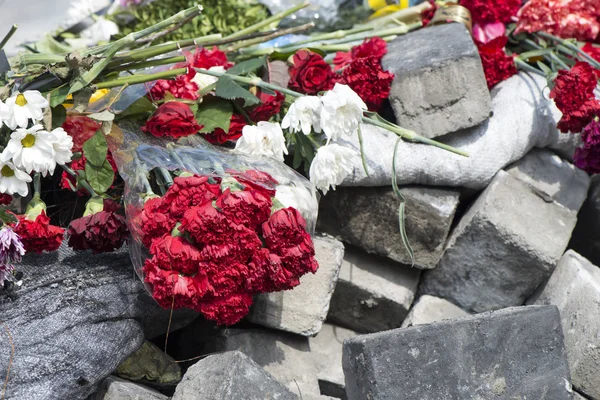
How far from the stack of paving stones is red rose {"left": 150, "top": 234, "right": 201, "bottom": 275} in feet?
1.23

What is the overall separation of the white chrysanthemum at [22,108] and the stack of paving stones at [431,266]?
2.09 ft

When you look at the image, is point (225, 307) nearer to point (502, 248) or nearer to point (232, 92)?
point (232, 92)

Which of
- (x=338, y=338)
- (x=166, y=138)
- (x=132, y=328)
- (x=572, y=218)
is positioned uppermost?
(x=166, y=138)

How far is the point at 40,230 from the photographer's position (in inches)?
67.7

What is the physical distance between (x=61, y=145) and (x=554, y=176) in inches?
61.6

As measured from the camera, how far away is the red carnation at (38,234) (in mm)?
1712

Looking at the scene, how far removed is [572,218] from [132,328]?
1.33 meters

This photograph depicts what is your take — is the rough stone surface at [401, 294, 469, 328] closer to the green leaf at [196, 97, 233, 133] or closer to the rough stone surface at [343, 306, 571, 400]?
the rough stone surface at [343, 306, 571, 400]

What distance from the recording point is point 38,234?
172cm

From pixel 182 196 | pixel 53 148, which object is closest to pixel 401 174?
pixel 182 196

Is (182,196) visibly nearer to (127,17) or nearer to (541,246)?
(541,246)

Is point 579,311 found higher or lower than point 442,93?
lower

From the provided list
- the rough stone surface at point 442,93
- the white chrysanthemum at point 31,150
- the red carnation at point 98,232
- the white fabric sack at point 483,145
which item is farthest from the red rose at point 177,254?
the rough stone surface at point 442,93

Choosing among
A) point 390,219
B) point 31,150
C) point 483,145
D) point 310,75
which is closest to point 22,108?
point 31,150
